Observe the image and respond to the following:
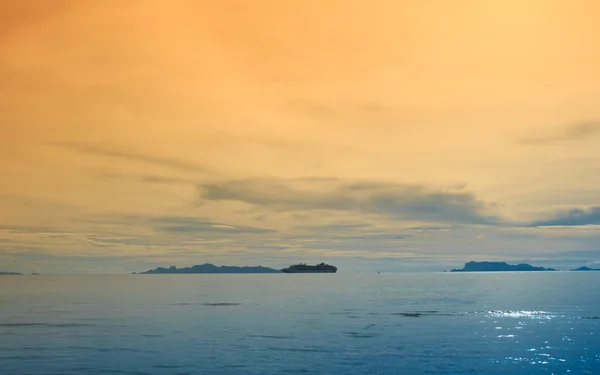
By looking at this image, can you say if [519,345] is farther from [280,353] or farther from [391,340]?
[280,353]

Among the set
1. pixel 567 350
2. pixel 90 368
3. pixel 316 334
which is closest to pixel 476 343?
pixel 567 350

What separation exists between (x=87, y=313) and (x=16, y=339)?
3703cm

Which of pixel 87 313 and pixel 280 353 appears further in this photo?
pixel 87 313

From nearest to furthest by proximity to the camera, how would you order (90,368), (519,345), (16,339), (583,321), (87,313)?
(90,368)
(519,345)
(16,339)
(583,321)
(87,313)

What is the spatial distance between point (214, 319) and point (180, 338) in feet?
76.4

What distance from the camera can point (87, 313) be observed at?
4205 inches

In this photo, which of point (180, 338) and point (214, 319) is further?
point (214, 319)

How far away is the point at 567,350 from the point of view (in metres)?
61.3

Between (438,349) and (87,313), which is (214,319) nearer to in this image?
(87,313)

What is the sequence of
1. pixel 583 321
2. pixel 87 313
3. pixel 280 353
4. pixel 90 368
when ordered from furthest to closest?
pixel 87 313
pixel 583 321
pixel 280 353
pixel 90 368

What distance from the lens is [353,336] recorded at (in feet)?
236

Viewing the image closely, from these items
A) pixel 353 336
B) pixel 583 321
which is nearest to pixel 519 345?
pixel 353 336

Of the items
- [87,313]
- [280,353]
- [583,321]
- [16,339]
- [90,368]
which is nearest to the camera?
[90,368]

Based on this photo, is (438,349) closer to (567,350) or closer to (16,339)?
(567,350)
